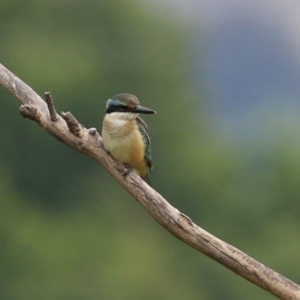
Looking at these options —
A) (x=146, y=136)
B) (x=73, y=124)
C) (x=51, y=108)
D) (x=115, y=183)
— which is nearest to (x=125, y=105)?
(x=146, y=136)

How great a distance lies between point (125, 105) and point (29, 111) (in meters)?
0.65

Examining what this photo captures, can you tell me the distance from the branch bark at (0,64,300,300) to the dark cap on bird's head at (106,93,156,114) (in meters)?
0.25

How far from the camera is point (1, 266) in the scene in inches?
1067

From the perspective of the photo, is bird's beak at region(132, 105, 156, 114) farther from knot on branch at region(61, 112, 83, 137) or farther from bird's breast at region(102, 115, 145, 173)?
knot on branch at region(61, 112, 83, 137)

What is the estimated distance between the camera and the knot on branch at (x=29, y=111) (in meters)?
6.77

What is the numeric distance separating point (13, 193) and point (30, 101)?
2648 cm

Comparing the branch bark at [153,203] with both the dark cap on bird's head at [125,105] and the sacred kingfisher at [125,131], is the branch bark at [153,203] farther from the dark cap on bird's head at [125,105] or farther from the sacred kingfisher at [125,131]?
the dark cap on bird's head at [125,105]

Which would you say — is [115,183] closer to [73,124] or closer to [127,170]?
[127,170]

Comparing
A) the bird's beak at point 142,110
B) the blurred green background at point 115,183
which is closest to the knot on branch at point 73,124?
the bird's beak at point 142,110

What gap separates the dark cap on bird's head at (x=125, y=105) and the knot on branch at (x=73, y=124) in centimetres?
39

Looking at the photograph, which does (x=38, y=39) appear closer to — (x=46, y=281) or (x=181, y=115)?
(x=181, y=115)

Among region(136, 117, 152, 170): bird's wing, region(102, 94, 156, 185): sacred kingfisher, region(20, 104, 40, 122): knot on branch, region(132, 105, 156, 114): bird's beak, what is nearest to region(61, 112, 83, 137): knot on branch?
region(20, 104, 40, 122): knot on branch

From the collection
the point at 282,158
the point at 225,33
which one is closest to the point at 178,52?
the point at 282,158

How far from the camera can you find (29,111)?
6.80 meters
